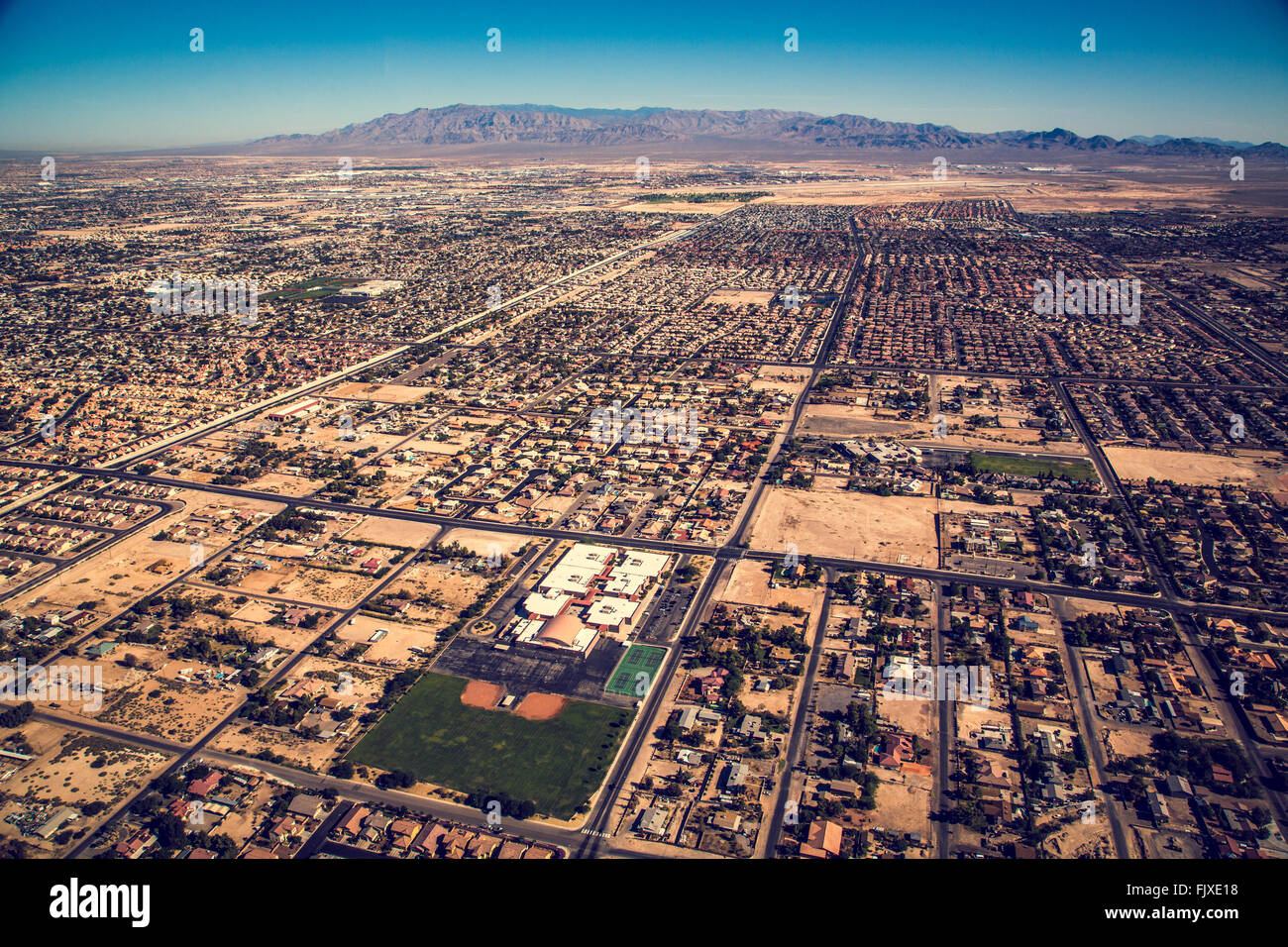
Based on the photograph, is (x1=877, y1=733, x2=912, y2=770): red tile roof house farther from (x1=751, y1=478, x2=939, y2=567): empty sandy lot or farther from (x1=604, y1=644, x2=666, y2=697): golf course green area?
(x1=751, y1=478, x2=939, y2=567): empty sandy lot

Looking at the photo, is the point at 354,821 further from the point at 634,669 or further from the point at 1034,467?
the point at 1034,467

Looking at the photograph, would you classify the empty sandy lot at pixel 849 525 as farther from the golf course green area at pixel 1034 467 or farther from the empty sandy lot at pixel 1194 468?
the empty sandy lot at pixel 1194 468

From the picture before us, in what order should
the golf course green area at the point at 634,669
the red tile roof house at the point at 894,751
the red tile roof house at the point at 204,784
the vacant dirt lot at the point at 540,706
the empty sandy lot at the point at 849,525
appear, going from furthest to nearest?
1. the empty sandy lot at the point at 849,525
2. the golf course green area at the point at 634,669
3. the vacant dirt lot at the point at 540,706
4. the red tile roof house at the point at 894,751
5. the red tile roof house at the point at 204,784

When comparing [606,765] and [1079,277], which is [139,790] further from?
[1079,277]

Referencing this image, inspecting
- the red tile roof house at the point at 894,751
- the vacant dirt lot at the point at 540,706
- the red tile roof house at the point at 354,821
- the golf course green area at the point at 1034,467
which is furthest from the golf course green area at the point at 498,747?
the golf course green area at the point at 1034,467

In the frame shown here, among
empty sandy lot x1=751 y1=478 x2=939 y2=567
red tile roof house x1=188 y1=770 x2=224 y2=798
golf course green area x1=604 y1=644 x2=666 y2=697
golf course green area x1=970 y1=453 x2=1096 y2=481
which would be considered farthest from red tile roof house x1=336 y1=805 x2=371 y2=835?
golf course green area x1=970 y1=453 x2=1096 y2=481

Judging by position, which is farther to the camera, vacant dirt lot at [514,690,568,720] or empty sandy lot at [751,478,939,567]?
empty sandy lot at [751,478,939,567]
